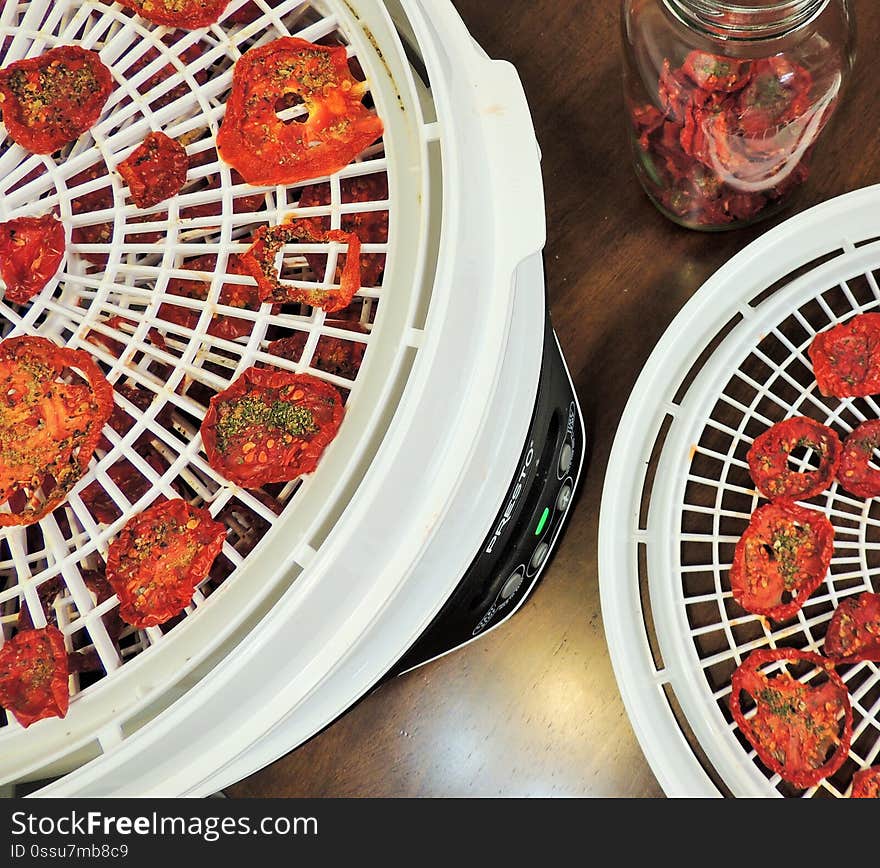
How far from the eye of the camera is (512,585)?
2.44 feet

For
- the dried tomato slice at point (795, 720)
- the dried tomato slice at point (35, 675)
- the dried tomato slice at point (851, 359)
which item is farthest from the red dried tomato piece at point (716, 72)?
the dried tomato slice at point (35, 675)

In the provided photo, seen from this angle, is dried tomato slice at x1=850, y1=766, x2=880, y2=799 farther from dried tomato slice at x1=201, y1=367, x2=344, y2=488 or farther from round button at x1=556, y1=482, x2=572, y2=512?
dried tomato slice at x1=201, y1=367, x2=344, y2=488

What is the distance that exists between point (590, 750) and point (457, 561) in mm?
385

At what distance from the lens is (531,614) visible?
908 millimetres

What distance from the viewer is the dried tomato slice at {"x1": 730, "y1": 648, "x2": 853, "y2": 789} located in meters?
0.73

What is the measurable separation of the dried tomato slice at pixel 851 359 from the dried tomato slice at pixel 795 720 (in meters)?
0.24

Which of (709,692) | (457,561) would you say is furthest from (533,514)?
(709,692)

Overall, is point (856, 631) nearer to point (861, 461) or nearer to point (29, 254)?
point (861, 461)

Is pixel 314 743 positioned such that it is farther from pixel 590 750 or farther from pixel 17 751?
pixel 17 751

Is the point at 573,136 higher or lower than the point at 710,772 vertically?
higher

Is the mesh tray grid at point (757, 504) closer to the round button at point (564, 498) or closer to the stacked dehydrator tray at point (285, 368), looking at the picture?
the round button at point (564, 498)

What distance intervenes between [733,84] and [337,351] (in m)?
0.42

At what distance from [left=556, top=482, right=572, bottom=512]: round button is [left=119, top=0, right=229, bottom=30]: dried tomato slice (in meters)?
0.46

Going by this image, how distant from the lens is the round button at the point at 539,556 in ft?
2.54
